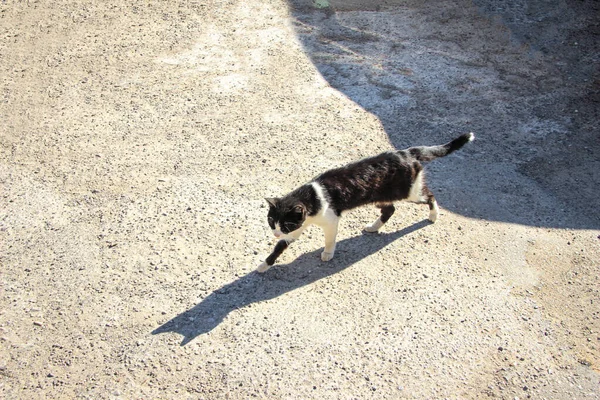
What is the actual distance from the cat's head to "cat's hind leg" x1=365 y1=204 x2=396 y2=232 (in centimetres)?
98

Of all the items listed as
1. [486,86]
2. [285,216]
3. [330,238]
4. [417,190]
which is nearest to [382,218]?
[417,190]

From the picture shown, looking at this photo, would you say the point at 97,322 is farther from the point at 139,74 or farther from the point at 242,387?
the point at 139,74

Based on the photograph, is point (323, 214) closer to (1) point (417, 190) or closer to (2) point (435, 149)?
(1) point (417, 190)

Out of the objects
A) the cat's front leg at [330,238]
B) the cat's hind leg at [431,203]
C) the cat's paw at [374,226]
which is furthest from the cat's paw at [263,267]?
the cat's hind leg at [431,203]

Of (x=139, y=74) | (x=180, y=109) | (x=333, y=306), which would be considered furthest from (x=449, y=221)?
(x=139, y=74)

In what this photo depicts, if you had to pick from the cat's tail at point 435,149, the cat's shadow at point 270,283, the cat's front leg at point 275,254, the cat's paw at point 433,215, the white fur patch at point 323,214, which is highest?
the cat's tail at point 435,149

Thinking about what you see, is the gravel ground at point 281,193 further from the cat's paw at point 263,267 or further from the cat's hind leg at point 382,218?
the cat's hind leg at point 382,218

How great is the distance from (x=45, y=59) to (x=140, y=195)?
345 cm

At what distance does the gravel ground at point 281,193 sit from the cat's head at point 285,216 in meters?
0.52

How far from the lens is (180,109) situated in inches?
287

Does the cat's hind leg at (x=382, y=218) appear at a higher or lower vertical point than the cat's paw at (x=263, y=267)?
higher

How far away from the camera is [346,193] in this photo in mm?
5117

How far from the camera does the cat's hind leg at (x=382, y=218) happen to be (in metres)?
5.54

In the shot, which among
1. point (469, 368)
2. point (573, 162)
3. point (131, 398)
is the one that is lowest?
point (131, 398)
